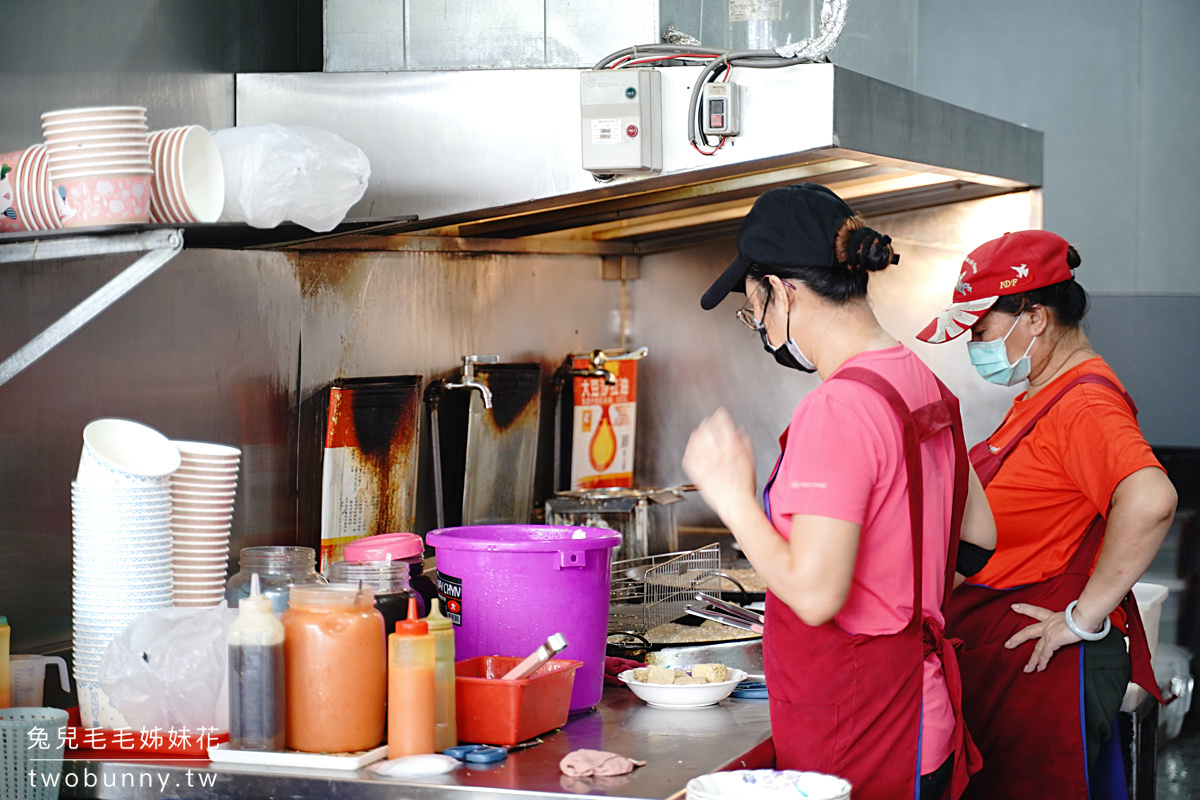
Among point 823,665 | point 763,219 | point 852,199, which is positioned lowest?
point 823,665

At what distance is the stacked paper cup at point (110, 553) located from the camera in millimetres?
1896

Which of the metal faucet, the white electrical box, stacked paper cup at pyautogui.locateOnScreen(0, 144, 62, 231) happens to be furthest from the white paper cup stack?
the metal faucet

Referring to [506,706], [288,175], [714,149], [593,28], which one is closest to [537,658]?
[506,706]

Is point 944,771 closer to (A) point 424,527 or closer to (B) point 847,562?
(B) point 847,562

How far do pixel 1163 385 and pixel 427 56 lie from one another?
313 centimetres

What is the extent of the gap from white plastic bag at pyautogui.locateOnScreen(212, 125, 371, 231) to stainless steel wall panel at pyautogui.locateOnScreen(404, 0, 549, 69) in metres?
0.60

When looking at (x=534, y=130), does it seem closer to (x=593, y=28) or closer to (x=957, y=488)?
(x=593, y=28)

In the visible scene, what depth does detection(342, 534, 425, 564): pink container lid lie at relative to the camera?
2.26 m

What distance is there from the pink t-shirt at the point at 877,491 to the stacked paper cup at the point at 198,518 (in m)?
0.90

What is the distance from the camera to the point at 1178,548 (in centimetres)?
420

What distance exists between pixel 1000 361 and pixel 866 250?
0.93 meters

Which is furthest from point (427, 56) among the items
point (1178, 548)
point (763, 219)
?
point (1178, 548)

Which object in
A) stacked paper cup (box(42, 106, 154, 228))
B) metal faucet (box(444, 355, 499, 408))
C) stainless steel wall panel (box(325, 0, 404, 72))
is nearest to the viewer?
stacked paper cup (box(42, 106, 154, 228))

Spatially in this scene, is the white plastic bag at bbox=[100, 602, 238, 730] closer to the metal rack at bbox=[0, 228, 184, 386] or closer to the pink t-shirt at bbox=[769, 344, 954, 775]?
the metal rack at bbox=[0, 228, 184, 386]
